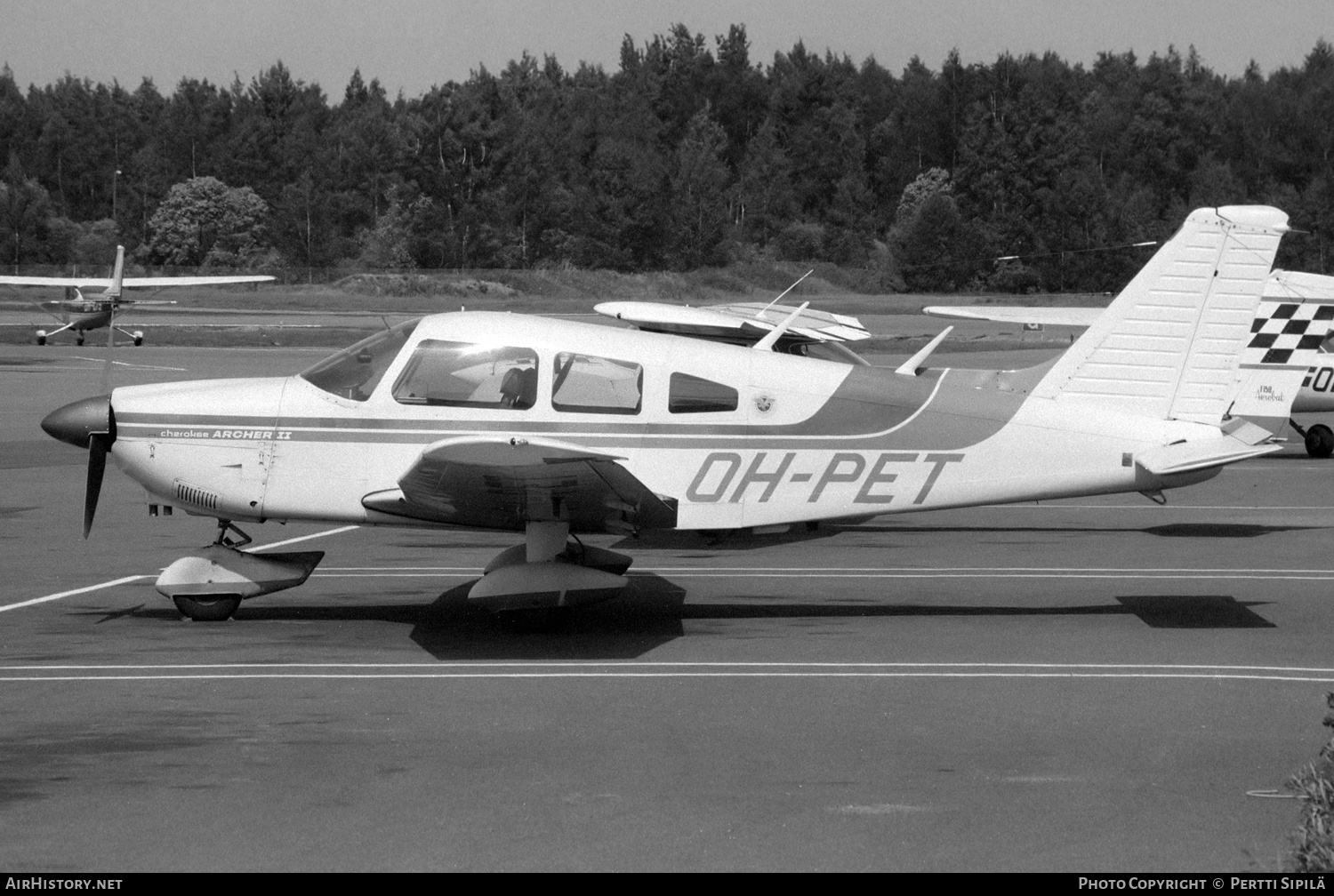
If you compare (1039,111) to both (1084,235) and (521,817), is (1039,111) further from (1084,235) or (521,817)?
(521,817)

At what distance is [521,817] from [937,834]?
5.35 feet

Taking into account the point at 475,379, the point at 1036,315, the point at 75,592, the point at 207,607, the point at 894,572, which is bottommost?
the point at 75,592

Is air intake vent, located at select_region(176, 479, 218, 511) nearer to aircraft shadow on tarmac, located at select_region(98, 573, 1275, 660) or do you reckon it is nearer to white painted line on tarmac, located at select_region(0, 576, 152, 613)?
aircraft shadow on tarmac, located at select_region(98, 573, 1275, 660)

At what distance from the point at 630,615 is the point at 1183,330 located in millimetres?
4379

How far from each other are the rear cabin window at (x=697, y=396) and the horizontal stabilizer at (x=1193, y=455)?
9.09 feet

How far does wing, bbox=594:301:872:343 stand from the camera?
53.8 feet

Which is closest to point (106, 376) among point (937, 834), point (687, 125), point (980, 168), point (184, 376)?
point (937, 834)

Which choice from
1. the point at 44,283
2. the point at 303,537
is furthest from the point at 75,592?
the point at 44,283

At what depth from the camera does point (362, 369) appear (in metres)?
10.1

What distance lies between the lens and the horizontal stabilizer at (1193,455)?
972 centimetres

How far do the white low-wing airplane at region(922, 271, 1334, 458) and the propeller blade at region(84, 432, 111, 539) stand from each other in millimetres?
10777

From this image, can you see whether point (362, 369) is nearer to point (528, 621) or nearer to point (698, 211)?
point (528, 621)

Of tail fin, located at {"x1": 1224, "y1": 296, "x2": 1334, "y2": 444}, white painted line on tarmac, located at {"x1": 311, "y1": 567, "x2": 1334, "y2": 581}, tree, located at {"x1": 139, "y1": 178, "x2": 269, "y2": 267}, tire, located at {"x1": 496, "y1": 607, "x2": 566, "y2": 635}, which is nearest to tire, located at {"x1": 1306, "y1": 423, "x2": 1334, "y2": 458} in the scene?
A: tail fin, located at {"x1": 1224, "y1": 296, "x2": 1334, "y2": 444}

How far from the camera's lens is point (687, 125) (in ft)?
426
